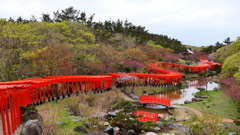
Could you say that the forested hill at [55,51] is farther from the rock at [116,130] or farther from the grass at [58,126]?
the rock at [116,130]

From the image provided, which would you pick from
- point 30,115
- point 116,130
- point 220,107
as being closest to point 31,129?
point 30,115

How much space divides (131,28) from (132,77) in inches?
1265

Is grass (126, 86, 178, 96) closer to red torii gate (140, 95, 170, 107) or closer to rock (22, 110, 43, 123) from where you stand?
red torii gate (140, 95, 170, 107)

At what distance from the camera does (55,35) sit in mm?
24875

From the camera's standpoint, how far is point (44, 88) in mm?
16062

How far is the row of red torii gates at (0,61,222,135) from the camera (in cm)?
879

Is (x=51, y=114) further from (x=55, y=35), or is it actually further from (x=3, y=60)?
(x=55, y=35)

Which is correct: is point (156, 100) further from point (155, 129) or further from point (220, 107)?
point (155, 129)

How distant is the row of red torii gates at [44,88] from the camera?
28.8ft

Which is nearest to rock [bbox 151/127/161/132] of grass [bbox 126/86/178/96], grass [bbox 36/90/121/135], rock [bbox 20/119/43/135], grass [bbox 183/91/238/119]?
grass [bbox 36/90/121/135]

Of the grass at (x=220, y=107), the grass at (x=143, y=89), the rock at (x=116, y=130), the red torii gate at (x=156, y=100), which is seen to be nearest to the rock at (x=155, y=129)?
the rock at (x=116, y=130)

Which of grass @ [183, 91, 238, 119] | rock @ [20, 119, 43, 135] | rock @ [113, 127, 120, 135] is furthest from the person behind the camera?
grass @ [183, 91, 238, 119]

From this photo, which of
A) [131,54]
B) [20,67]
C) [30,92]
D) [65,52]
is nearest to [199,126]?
[30,92]

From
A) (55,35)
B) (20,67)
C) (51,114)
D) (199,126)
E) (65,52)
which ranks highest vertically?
(55,35)
